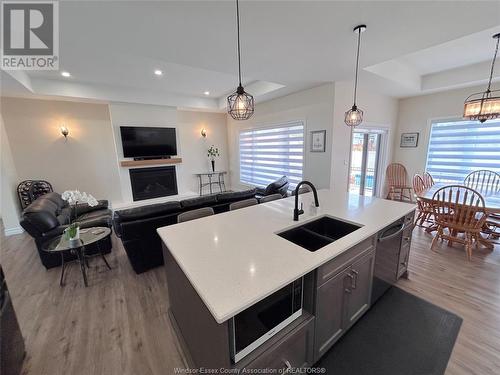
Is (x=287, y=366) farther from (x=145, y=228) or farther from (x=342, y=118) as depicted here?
(x=342, y=118)

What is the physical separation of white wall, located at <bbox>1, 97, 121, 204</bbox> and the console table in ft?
7.74

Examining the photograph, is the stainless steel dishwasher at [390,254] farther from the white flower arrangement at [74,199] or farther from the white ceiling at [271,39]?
the white flower arrangement at [74,199]

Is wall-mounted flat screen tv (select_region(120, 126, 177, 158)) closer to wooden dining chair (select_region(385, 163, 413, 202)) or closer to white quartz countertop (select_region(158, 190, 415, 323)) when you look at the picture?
white quartz countertop (select_region(158, 190, 415, 323))

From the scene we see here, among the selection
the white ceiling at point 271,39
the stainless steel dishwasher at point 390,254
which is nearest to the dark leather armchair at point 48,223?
the white ceiling at point 271,39

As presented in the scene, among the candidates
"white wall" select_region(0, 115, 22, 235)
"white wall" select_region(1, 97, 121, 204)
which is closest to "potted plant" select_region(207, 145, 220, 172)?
"white wall" select_region(1, 97, 121, 204)

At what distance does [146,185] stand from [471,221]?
6519 mm

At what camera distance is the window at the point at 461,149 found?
399cm

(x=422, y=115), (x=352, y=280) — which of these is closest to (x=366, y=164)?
(x=422, y=115)

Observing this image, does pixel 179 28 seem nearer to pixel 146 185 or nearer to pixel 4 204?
pixel 146 185

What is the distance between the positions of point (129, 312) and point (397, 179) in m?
6.26

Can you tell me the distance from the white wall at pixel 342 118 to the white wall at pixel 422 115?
45 centimetres

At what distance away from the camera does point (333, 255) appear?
48.1 inches

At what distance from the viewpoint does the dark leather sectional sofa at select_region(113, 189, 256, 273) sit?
235 centimetres

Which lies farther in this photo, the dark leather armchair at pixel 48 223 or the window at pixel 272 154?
the window at pixel 272 154
